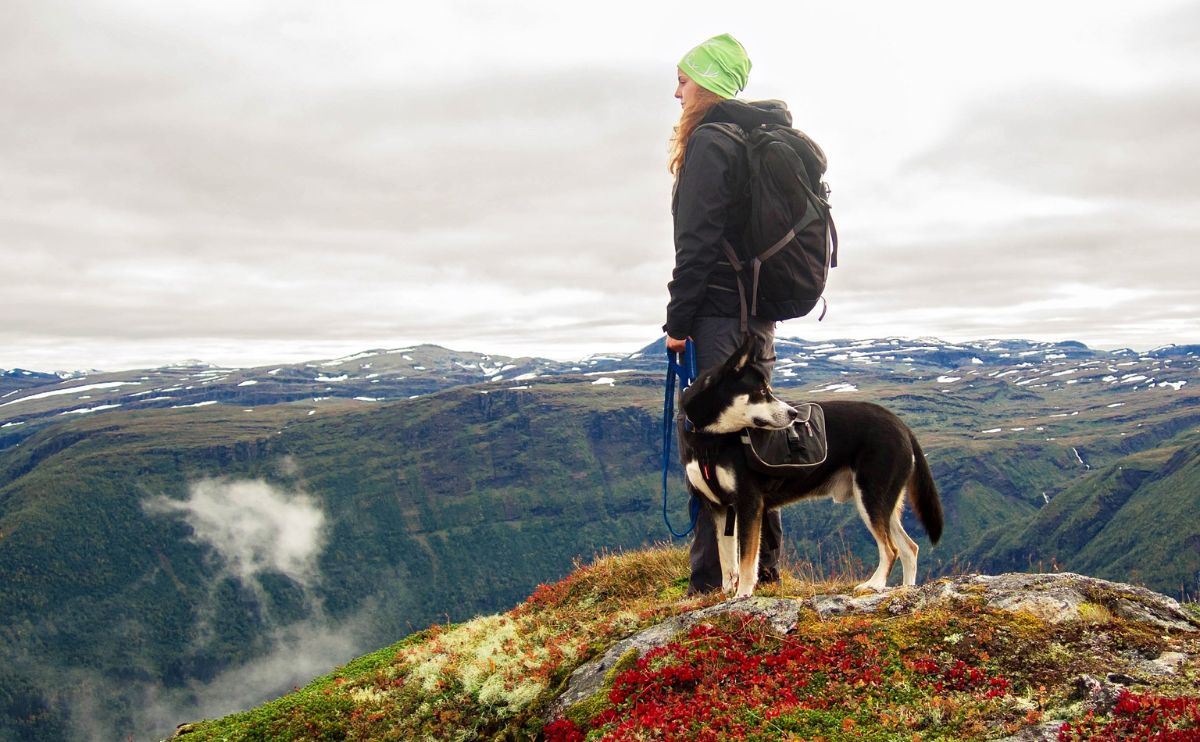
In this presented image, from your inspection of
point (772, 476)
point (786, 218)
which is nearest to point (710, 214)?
point (786, 218)

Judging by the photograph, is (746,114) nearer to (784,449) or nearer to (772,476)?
(784,449)

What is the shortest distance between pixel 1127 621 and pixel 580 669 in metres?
5.34

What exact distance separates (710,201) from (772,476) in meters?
3.33

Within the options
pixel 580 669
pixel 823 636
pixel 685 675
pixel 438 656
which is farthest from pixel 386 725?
pixel 823 636

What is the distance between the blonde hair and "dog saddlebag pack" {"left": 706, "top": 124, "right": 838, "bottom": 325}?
0.68 metres

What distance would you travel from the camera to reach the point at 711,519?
9.84 meters

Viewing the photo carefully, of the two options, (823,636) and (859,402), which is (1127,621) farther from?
(859,402)

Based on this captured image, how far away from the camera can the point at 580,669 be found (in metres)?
8.22

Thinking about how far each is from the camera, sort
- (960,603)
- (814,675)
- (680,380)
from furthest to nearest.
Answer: (680,380)
(960,603)
(814,675)

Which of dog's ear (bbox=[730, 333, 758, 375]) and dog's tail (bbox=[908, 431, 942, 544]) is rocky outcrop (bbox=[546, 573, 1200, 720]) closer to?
dog's tail (bbox=[908, 431, 942, 544])

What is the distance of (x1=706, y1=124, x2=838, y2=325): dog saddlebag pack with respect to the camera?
8.77 meters

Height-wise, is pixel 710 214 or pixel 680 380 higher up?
pixel 710 214

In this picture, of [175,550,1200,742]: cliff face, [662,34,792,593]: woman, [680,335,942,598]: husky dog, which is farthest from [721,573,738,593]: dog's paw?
[662,34,792,593]: woman

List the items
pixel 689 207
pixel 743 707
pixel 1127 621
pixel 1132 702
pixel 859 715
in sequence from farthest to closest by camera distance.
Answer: pixel 689 207
pixel 1127 621
pixel 743 707
pixel 859 715
pixel 1132 702
